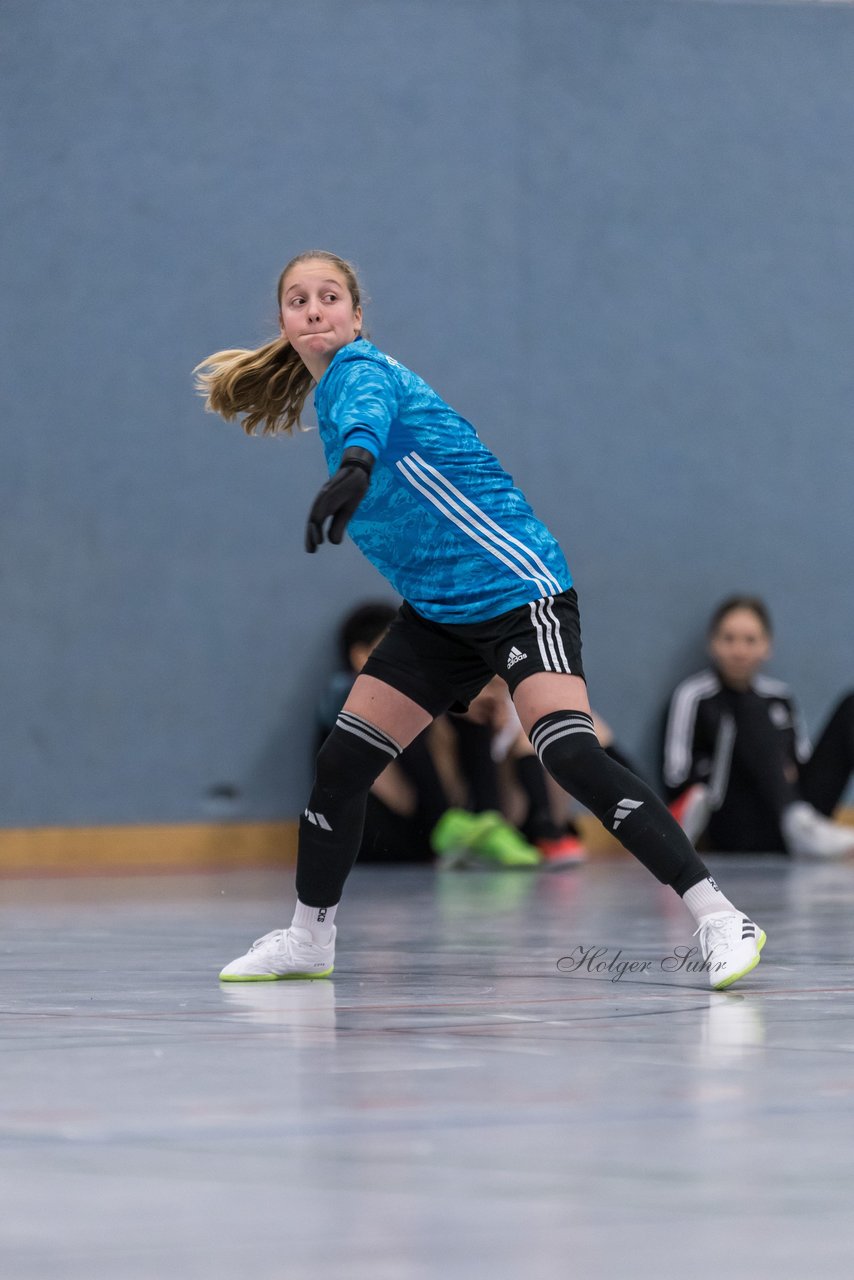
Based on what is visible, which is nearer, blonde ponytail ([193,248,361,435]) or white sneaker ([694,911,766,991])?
white sneaker ([694,911,766,991])

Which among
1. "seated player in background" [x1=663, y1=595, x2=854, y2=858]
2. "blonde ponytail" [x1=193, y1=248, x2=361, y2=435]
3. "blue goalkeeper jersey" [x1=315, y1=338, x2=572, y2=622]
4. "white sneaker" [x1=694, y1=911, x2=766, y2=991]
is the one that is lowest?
"seated player in background" [x1=663, y1=595, x2=854, y2=858]

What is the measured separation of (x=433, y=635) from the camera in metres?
4.12

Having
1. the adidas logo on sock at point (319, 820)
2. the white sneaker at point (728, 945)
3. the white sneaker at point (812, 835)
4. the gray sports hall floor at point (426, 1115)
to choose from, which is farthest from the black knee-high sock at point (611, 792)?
the white sneaker at point (812, 835)

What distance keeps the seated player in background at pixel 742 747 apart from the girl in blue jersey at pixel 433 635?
5.00 metres

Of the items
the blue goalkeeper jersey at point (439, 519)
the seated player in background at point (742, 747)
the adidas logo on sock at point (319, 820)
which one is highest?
the blue goalkeeper jersey at point (439, 519)

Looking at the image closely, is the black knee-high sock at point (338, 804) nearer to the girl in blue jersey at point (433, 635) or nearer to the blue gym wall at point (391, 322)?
the girl in blue jersey at point (433, 635)

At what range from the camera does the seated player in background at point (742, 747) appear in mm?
9094

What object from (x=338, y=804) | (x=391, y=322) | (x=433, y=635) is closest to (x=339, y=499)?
(x=433, y=635)

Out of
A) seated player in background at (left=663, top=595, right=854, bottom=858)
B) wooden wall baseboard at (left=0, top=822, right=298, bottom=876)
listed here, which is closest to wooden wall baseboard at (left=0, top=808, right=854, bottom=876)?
wooden wall baseboard at (left=0, top=822, right=298, bottom=876)

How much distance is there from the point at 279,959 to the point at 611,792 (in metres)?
0.79

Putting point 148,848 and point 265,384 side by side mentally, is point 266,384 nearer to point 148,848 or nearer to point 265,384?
point 265,384

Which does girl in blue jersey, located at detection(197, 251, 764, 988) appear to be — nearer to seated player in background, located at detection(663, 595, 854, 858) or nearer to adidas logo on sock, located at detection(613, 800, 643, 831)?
adidas logo on sock, located at detection(613, 800, 643, 831)

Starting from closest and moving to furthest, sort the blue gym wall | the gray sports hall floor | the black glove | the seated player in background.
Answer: the gray sports hall floor → the black glove → the blue gym wall → the seated player in background

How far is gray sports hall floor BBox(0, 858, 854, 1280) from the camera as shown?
6.28ft
